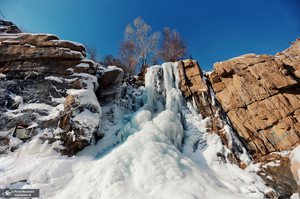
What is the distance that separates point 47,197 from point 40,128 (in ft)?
7.88

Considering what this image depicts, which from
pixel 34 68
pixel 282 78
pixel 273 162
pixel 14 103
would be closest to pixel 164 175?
pixel 273 162

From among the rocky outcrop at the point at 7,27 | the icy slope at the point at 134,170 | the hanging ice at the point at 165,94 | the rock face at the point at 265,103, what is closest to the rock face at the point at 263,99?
the rock face at the point at 265,103

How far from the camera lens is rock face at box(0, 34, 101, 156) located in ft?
14.4

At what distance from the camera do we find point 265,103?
6.20 m

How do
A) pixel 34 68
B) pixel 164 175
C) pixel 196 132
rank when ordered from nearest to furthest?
pixel 164 175 < pixel 34 68 < pixel 196 132

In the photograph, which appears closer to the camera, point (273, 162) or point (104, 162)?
point (104, 162)

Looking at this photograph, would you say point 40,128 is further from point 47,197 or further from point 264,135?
point 264,135

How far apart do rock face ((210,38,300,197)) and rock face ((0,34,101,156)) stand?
752 cm

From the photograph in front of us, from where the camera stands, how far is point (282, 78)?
6297 mm

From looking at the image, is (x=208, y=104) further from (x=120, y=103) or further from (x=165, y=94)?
(x=120, y=103)

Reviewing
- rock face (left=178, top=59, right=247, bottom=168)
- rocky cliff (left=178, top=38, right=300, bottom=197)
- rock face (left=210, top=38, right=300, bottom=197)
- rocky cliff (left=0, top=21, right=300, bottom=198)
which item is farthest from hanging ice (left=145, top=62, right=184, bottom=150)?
rock face (left=210, top=38, right=300, bottom=197)

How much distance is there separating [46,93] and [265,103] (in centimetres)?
1078

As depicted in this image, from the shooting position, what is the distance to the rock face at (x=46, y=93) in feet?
14.4

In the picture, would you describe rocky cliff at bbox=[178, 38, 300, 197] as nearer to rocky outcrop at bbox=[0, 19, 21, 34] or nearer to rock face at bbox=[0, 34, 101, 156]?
rock face at bbox=[0, 34, 101, 156]
